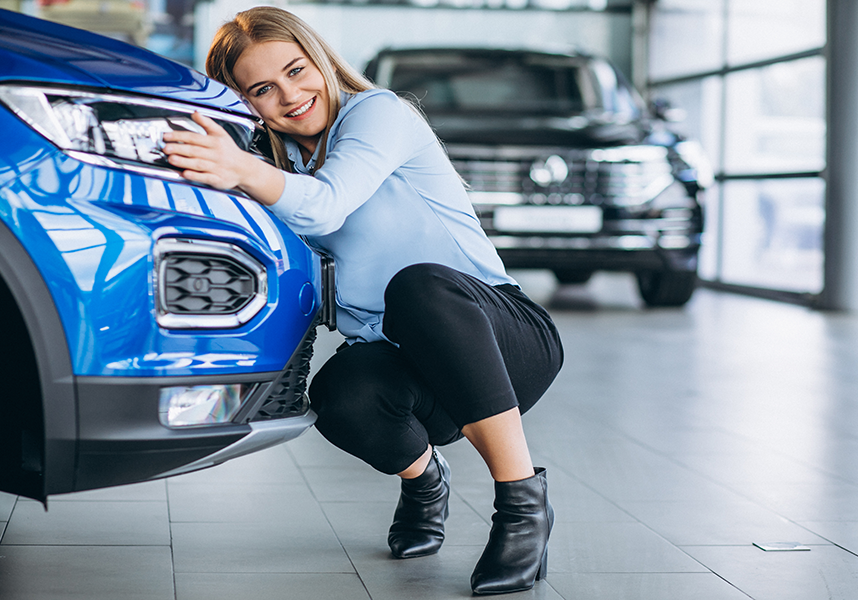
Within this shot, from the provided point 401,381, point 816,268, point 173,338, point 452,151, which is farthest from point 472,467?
point 816,268

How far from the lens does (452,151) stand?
5.99 meters

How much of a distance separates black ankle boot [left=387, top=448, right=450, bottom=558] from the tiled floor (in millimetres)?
39

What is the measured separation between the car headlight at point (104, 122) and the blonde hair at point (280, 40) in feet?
1.31

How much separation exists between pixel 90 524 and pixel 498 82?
489 centimetres

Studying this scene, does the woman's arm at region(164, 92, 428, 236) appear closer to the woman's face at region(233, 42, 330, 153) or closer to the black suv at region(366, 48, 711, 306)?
the woman's face at region(233, 42, 330, 153)

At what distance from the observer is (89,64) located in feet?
4.72

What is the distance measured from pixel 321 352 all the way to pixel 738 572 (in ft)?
10.1

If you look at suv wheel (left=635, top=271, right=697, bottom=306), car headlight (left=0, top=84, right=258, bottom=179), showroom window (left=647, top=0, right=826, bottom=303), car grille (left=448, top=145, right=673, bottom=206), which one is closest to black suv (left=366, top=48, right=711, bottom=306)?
car grille (left=448, top=145, right=673, bottom=206)

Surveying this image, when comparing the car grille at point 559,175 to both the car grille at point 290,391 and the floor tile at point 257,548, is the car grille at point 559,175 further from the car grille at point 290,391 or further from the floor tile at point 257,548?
the car grille at point 290,391

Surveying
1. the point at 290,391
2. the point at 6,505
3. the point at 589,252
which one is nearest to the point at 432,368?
the point at 290,391

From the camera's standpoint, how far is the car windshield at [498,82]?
253 inches

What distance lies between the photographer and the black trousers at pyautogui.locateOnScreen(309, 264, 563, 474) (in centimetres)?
179

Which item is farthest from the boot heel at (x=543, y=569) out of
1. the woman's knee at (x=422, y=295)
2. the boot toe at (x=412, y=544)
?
the woman's knee at (x=422, y=295)

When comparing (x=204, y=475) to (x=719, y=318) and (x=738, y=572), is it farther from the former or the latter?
(x=719, y=318)
